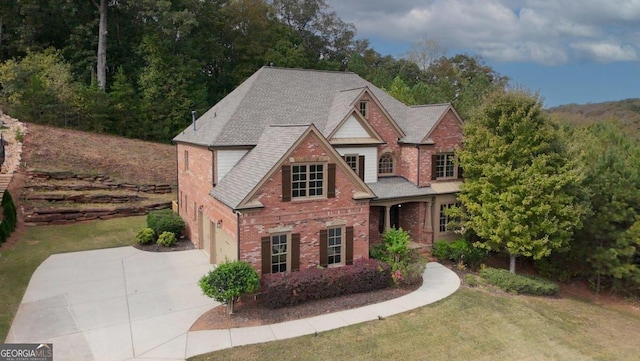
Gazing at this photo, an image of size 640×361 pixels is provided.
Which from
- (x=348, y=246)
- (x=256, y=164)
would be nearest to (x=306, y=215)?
(x=348, y=246)

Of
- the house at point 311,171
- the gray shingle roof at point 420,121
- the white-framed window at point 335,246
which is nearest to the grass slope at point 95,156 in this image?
the house at point 311,171

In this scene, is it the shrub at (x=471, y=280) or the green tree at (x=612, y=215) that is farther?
the green tree at (x=612, y=215)

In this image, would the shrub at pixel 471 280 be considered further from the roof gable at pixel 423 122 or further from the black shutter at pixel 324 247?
the roof gable at pixel 423 122

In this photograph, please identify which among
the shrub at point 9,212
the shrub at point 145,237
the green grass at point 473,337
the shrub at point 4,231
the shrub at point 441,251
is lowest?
the green grass at point 473,337

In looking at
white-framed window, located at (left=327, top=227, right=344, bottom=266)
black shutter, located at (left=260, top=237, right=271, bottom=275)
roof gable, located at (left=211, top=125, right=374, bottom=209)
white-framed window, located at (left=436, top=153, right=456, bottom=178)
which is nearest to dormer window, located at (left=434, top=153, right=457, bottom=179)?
white-framed window, located at (left=436, top=153, right=456, bottom=178)

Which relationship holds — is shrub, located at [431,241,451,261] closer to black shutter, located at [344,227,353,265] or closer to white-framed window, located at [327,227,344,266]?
black shutter, located at [344,227,353,265]

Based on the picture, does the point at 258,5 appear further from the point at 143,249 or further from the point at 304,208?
the point at 304,208
